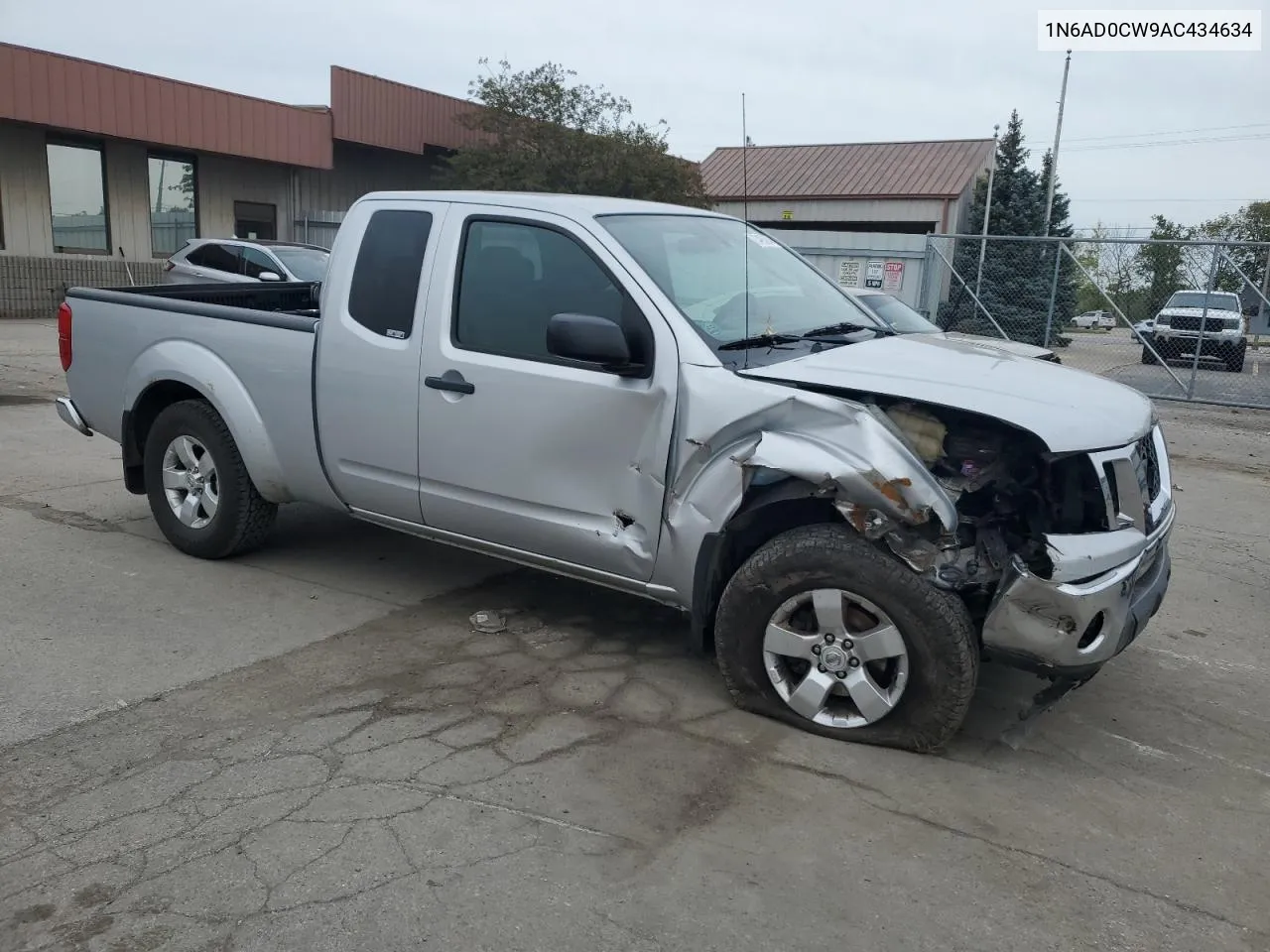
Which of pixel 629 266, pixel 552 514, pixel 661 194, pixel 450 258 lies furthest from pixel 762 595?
pixel 661 194

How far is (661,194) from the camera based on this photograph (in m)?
24.8

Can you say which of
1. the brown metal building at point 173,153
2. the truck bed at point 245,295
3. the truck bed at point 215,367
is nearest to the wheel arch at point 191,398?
the truck bed at point 215,367

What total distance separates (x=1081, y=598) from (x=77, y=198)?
2138cm

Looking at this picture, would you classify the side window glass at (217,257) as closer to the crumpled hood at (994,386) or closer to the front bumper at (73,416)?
the front bumper at (73,416)

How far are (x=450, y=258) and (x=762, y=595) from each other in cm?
204

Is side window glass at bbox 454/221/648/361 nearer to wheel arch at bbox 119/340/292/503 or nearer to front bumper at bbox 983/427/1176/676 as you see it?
wheel arch at bbox 119/340/292/503

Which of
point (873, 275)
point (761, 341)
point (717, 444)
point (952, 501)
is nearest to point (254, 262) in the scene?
point (873, 275)

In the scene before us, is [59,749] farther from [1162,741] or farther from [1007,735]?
[1162,741]

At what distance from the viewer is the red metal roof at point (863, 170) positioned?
95.2 feet

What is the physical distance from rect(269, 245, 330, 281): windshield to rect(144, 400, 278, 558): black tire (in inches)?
320

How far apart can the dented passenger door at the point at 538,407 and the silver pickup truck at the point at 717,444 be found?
0.03 feet

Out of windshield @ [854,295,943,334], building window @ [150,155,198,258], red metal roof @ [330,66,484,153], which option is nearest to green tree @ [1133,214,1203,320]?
windshield @ [854,295,943,334]

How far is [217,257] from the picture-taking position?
561 inches

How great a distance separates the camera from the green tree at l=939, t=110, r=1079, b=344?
17562 millimetres
